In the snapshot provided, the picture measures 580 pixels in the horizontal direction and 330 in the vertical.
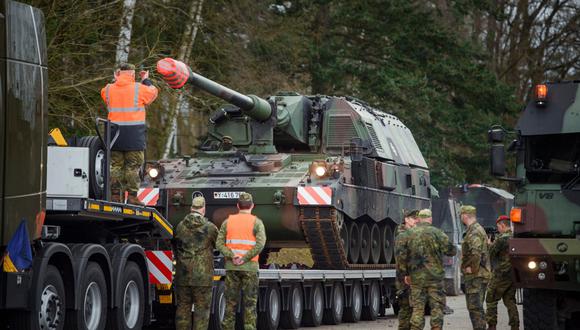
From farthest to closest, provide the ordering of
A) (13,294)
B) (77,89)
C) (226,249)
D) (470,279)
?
(77,89) < (470,279) < (226,249) < (13,294)

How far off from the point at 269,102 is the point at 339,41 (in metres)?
18.7

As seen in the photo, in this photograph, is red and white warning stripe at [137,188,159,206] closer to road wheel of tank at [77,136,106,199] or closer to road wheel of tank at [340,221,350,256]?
road wheel of tank at [340,221,350,256]

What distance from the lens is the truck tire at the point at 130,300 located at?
44.0ft

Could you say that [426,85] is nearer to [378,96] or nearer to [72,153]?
[378,96]

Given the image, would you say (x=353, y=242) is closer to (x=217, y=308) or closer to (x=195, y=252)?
(x=217, y=308)

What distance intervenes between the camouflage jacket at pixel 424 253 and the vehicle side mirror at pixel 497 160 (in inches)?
38.3

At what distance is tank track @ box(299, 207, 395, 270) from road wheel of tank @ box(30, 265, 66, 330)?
24.2ft

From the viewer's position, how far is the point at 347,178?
65.6 feet

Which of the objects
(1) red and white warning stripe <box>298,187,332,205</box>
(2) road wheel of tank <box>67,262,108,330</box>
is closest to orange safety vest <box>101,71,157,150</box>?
(2) road wheel of tank <box>67,262,108,330</box>

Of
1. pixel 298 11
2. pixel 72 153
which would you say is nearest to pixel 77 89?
pixel 72 153

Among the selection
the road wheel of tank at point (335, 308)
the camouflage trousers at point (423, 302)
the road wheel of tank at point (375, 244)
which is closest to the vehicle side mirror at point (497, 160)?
the camouflage trousers at point (423, 302)

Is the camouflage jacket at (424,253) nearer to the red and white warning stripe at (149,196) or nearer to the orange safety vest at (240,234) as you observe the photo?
the orange safety vest at (240,234)

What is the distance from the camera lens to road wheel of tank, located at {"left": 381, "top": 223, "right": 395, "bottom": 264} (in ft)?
76.1

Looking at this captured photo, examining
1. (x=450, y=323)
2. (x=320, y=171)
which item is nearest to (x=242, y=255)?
(x=320, y=171)
